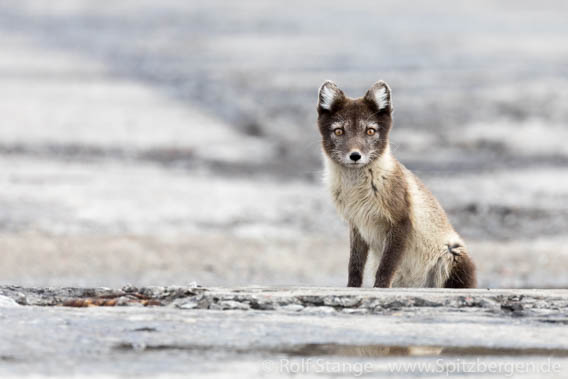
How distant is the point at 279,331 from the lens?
17.5 ft

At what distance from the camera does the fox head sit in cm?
745

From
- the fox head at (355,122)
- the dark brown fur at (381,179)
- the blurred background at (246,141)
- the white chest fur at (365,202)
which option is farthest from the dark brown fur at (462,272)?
the blurred background at (246,141)

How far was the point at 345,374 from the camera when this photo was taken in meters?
4.57

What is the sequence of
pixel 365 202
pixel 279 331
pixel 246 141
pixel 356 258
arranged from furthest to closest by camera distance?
pixel 246 141 < pixel 356 258 < pixel 365 202 < pixel 279 331

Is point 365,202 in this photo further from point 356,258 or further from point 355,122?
point 355,122

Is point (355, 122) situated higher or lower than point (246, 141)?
lower

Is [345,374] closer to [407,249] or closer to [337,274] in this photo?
[407,249]

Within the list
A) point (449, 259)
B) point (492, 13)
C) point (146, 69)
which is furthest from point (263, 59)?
point (449, 259)

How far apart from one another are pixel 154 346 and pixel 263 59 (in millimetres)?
19092

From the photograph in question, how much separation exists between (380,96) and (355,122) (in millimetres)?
243

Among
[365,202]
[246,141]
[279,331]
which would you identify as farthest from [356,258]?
[246,141]

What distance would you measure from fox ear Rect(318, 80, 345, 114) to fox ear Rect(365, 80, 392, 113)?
19 cm

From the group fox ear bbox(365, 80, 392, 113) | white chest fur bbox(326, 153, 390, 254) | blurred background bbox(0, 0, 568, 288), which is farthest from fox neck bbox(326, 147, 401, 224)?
blurred background bbox(0, 0, 568, 288)

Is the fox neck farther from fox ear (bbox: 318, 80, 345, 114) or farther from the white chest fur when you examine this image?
fox ear (bbox: 318, 80, 345, 114)
